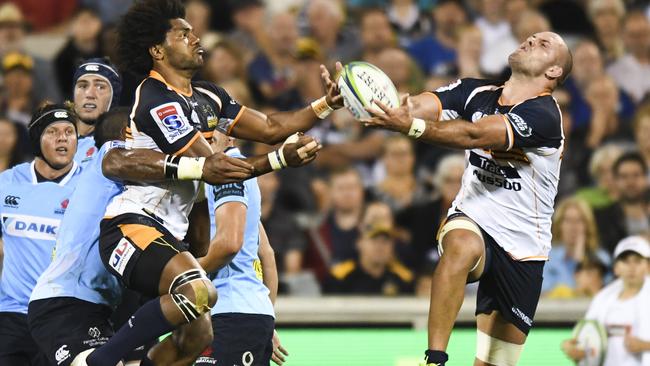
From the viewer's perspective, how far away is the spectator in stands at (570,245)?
11680 millimetres

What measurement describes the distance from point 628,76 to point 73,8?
19.6 feet

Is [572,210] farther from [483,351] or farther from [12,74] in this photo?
[12,74]

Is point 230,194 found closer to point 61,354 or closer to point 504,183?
point 61,354

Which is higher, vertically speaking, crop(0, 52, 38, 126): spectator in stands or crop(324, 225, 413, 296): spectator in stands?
crop(0, 52, 38, 126): spectator in stands

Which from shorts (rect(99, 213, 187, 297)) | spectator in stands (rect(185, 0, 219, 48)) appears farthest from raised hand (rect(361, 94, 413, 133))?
spectator in stands (rect(185, 0, 219, 48))

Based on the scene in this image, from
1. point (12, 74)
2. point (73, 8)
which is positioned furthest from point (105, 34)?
point (73, 8)

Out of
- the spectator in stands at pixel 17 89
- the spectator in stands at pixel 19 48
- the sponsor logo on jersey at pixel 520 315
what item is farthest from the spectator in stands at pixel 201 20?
the sponsor logo on jersey at pixel 520 315

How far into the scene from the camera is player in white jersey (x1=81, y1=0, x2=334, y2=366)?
6.54 meters

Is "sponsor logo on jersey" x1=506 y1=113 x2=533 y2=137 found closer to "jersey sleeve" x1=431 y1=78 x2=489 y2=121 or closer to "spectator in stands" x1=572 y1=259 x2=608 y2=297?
"jersey sleeve" x1=431 y1=78 x2=489 y2=121

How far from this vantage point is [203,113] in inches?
279

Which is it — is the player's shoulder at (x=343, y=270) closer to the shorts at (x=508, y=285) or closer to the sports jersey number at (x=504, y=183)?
the shorts at (x=508, y=285)

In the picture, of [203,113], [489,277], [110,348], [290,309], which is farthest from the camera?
[290,309]

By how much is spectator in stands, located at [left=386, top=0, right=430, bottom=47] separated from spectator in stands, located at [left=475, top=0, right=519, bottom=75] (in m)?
0.59

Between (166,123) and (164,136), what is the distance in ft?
0.24
